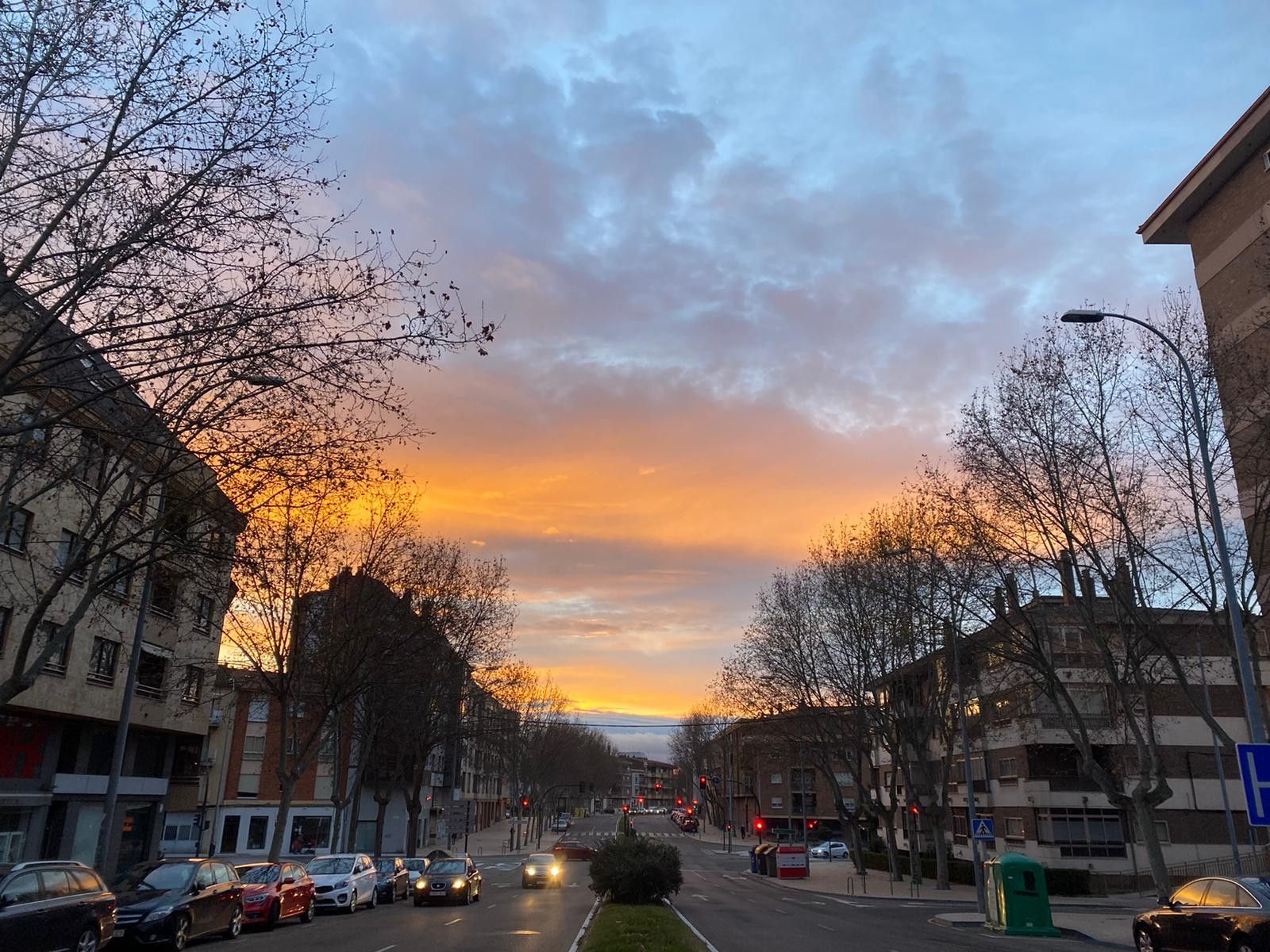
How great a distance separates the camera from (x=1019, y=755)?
44281 mm

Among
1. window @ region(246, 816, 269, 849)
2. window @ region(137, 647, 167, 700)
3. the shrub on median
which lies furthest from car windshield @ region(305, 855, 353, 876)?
window @ region(246, 816, 269, 849)

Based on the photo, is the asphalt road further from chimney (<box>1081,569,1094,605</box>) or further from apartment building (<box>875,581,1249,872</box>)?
apartment building (<box>875,581,1249,872</box>)

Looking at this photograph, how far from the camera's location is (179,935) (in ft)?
50.2

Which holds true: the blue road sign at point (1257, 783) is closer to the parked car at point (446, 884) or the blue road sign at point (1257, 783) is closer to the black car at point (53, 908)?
the black car at point (53, 908)

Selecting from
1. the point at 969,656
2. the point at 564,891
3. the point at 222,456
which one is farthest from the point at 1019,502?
the point at 564,891

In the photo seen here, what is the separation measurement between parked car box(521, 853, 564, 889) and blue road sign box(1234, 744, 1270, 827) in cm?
2935

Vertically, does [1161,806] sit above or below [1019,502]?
below

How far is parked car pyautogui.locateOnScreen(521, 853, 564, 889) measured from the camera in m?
35.6

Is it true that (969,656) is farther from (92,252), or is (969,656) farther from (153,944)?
(92,252)

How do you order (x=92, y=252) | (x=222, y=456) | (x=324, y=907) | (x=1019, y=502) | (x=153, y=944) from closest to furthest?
(x=92, y=252), (x=222, y=456), (x=153, y=944), (x=1019, y=502), (x=324, y=907)

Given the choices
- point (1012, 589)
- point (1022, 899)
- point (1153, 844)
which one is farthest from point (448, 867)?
point (1153, 844)

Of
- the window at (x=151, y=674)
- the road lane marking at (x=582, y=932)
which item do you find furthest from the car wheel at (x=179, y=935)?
the window at (x=151, y=674)

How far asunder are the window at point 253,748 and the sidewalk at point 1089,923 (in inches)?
1620

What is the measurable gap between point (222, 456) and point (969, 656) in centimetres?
3041
